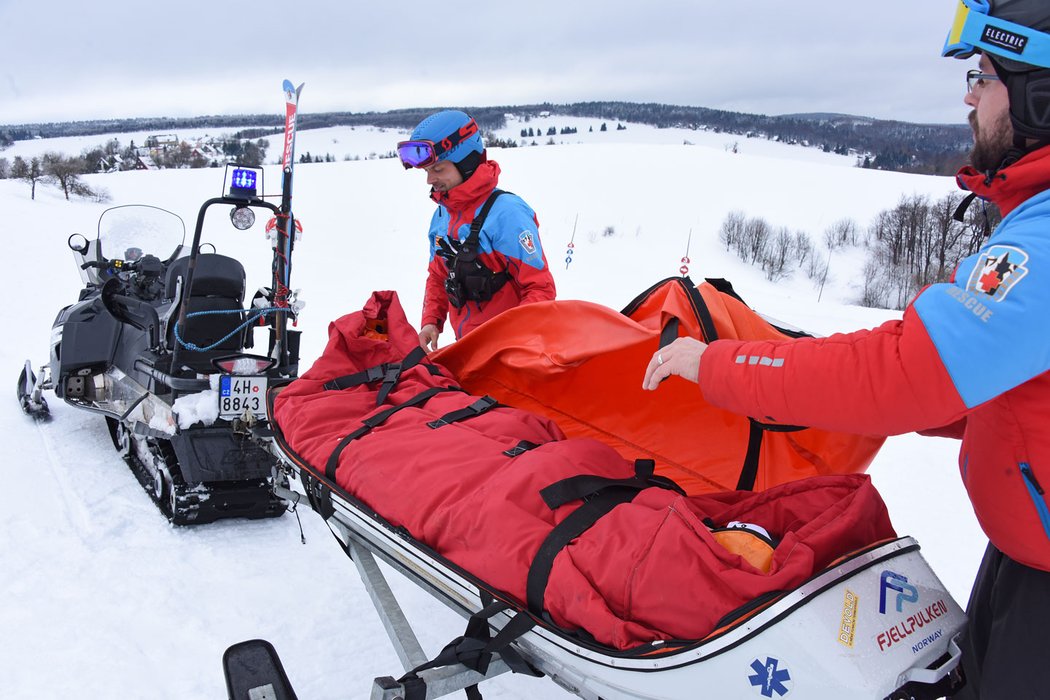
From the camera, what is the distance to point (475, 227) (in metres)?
3.60

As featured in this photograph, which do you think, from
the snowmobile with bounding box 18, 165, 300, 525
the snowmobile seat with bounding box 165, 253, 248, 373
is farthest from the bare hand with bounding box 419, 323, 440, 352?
the snowmobile seat with bounding box 165, 253, 248, 373

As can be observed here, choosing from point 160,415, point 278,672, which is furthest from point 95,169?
point 278,672

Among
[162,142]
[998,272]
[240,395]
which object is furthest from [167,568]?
[162,142]

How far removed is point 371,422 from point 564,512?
97 centimetres

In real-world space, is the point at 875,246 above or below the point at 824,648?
above

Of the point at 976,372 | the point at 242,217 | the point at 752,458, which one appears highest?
the point at 242,217

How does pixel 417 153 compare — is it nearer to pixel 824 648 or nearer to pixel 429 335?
pixel 429 335

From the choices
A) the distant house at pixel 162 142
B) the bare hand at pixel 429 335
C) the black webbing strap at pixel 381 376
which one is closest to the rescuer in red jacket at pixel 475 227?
the bare hand at pixel 429 335

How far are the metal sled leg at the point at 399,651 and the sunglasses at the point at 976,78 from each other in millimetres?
1759

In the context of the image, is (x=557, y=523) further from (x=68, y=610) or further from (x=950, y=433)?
(x=68, y=610)

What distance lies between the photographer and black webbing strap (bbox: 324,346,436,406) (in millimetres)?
2848

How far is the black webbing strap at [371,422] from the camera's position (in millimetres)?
2357

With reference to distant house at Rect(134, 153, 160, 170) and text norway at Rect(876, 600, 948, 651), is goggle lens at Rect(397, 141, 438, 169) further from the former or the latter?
distant house at Rect(134, 153, 160, 170)

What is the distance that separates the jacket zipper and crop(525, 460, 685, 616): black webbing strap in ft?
3.05
